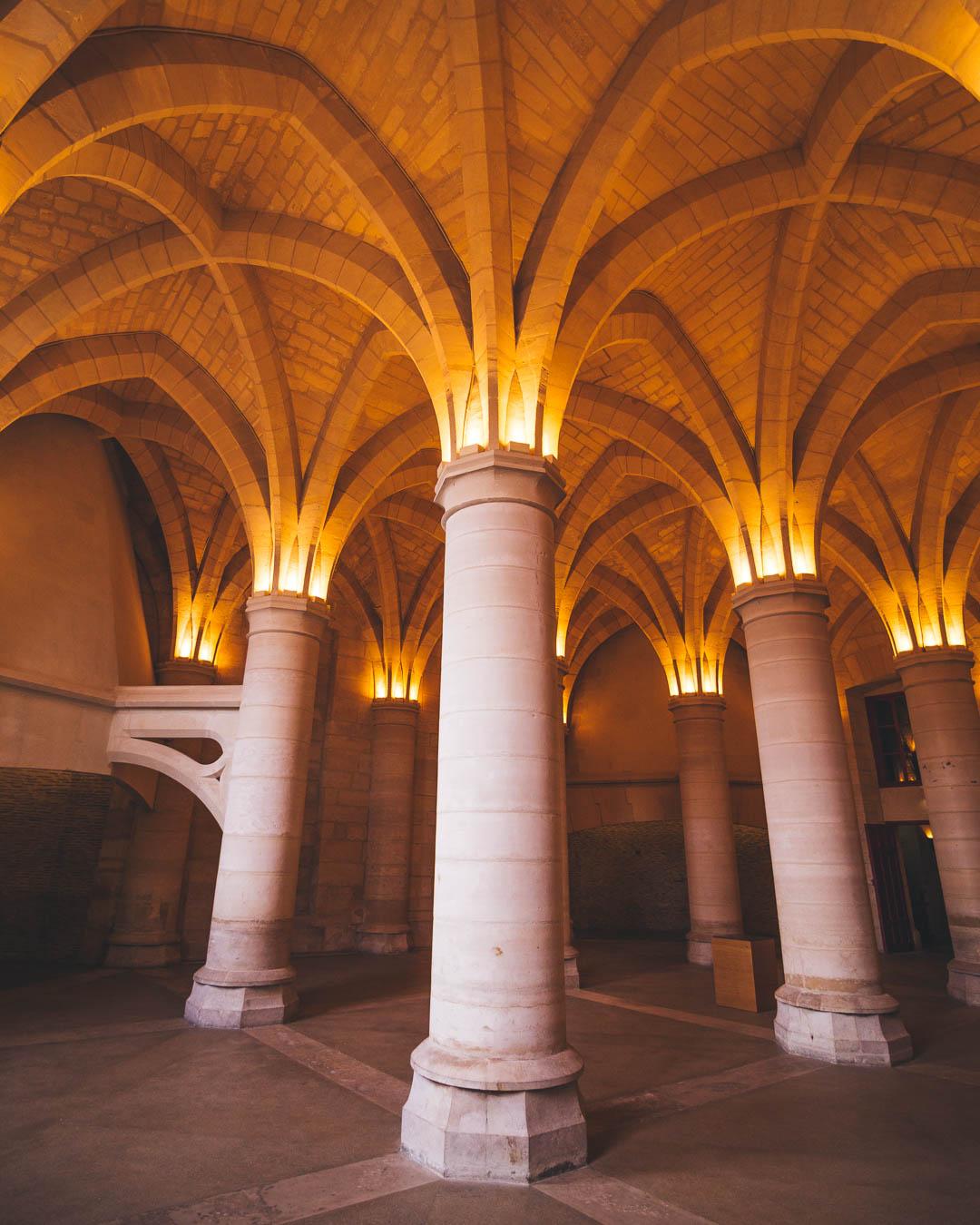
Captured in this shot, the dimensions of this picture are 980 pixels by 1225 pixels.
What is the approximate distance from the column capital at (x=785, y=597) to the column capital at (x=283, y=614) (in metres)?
5.38

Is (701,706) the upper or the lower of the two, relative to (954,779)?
upper

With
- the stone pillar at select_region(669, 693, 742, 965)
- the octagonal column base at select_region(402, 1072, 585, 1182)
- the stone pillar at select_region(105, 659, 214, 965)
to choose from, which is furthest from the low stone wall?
the octagonal column base at select_region(402, 1072, 585, 1182)

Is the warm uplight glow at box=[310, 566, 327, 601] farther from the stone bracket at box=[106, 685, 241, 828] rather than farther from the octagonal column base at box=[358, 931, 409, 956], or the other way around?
the octagonal column base at box=[358, 931, 409, 956]

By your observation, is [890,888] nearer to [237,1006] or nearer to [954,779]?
[954,779]

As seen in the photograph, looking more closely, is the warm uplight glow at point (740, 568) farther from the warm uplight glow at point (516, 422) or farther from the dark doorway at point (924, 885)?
the dark doorway at point (924, 885)

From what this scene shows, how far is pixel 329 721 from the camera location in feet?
51.4

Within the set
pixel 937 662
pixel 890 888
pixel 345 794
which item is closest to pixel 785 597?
pixel 937 662

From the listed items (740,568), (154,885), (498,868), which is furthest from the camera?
(154,885)

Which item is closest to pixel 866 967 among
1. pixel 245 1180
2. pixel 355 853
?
pixel 245 1180

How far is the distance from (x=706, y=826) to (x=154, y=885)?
9.78m

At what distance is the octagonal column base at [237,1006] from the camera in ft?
26.1

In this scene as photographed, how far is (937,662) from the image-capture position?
11.4 m

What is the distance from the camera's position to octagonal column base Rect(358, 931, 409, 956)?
568 inches

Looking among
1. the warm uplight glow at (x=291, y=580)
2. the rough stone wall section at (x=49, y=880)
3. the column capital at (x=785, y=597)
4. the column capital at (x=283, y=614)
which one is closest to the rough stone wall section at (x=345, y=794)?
the rough stone wall section at (x=49, y=880)
